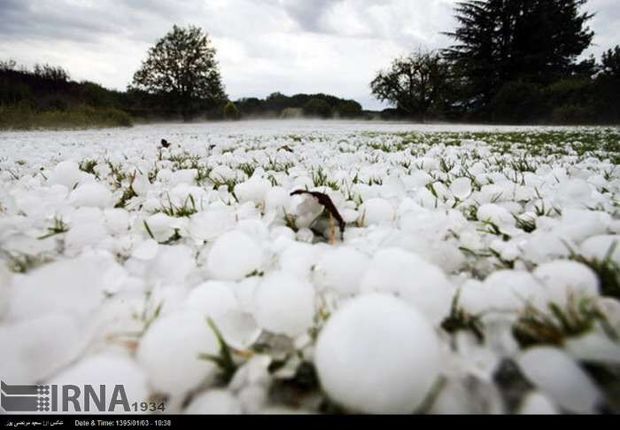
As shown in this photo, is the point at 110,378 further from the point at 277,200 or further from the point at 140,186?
the point at 140,186

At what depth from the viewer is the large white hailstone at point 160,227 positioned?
1060 millimetres

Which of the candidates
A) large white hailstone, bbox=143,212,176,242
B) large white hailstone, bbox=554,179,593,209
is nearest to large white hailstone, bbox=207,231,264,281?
large white hailstone, bbox=143,212,176,242

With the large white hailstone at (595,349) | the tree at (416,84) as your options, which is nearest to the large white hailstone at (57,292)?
the large white hailstone at (595,349)

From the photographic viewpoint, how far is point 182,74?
2595cm

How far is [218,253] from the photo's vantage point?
79 centimetres

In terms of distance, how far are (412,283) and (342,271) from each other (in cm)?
14

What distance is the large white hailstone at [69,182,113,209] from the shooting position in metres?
1.20

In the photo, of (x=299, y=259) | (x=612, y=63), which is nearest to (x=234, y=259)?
(x=299, y=259)

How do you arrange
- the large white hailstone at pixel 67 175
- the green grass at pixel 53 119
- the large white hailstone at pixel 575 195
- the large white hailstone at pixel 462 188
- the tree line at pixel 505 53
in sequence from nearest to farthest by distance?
the large white hailstone at pixel 575 195 < the large white hailstone at pixel 462 188 < the large white hailstone at pixel 67 175 < the green grass at pixel 53 119 < the tree line at pixel 505 53

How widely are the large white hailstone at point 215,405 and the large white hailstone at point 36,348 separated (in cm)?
20

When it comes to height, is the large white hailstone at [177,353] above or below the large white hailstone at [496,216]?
below

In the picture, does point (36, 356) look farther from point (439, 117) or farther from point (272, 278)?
point (439, 117)

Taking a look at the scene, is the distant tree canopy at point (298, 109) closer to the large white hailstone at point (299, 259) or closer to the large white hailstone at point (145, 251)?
the large white hailstone at point (145, 251)

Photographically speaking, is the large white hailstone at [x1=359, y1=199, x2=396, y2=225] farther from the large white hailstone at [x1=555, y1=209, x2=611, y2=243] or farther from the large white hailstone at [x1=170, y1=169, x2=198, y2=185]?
the large white hailstone at [x1=170, y1=169, x2=198, y2=185]
